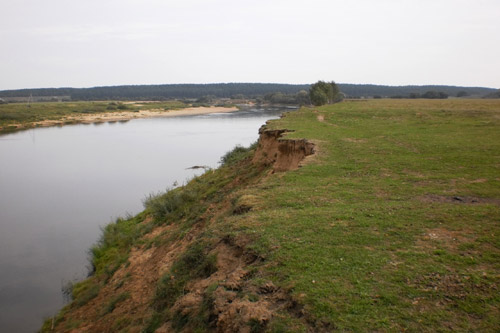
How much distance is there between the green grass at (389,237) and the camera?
4828 mm

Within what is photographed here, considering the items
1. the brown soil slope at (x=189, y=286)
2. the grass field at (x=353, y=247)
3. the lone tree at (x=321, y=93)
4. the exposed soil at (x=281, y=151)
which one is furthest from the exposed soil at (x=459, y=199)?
the lone tree at (x=321, y=93)

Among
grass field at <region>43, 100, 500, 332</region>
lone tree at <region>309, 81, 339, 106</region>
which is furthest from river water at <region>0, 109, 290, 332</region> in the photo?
lone tree at <region>309, 81, 339, 106</region>

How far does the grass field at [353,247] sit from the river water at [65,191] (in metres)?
1.71

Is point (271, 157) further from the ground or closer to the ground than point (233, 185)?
further from the ground

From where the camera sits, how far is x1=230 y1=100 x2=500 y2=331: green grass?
4.83 meters

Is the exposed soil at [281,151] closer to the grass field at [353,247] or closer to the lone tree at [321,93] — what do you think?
the grass field at [353,247]

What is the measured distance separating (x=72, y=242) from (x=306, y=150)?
436 inches

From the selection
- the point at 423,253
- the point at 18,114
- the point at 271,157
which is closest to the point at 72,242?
the point at 271,157

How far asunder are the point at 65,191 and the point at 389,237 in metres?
23.2

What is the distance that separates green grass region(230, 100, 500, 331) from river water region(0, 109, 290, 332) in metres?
8.92

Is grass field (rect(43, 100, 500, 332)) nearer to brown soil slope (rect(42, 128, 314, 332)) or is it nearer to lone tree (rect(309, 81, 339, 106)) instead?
brown soil slope (rect(42, 128, 314, 332))

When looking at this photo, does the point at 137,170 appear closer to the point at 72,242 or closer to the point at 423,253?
the point at 72,242

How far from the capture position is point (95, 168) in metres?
30.9

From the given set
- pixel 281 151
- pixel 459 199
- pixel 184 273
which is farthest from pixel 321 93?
pixel 184 273
